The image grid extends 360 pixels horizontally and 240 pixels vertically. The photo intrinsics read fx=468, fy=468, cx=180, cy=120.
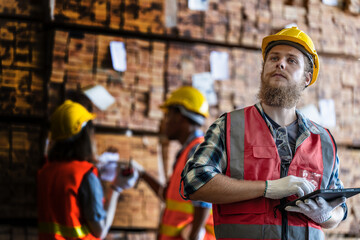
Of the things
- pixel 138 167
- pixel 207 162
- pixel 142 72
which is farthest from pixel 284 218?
pixel 142 72

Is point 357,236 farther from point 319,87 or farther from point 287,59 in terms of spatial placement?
point 287,59

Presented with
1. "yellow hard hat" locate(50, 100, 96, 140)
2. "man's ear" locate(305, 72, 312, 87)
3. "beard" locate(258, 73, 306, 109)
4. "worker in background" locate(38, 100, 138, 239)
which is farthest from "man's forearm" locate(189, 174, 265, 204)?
"yellow hard hat" locate(50, 100, 96, 140)

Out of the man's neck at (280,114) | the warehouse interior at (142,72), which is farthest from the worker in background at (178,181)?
the man's neck at (280,114)

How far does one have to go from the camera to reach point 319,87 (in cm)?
501

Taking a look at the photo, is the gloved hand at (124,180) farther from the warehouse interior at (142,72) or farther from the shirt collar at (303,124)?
the shirt collar at (303,124)

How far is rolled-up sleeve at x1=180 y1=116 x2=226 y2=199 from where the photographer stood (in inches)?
84.5

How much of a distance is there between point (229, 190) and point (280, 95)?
1.94 feet

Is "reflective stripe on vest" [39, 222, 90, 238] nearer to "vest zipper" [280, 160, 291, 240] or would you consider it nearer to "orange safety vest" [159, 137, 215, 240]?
"orange safety vest" [159, 137, 215, 240]

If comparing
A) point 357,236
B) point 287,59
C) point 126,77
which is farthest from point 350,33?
point 287,59

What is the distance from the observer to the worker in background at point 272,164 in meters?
2.12

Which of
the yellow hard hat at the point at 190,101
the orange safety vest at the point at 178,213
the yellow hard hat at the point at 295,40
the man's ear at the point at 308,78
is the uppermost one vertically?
the yellow hard hat at the point at 295,40

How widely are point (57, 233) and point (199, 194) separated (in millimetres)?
A: 1675

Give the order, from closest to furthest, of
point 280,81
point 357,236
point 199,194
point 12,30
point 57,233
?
point 199,194, point 280,81, point 57,233, point 12,30, point 357,236

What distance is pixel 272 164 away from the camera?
2211 millimetres
